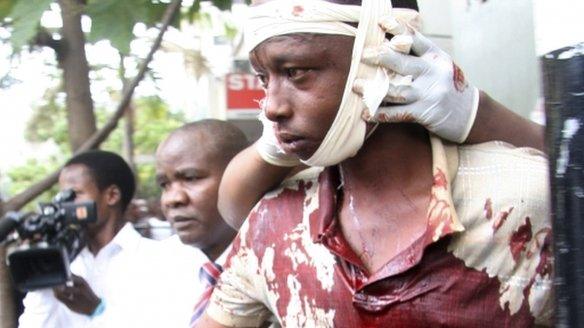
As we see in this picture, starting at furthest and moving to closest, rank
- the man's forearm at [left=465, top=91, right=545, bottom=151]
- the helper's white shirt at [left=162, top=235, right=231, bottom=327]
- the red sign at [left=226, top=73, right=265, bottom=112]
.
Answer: the red sign at [left=226, top=73, right=265, bottom=112], the helper's white shirt at [left=162, top=235, right=231, bottom=327], the man's forearm at [left=465, top=91, right=545, bottom=151]

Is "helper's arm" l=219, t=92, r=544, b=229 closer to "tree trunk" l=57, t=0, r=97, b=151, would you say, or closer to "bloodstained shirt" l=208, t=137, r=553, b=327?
"bloodstained shirt" l=208, t=137, r=553, b=327

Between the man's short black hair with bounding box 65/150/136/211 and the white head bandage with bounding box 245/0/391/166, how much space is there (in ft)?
7.66

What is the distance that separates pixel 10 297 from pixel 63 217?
116cm

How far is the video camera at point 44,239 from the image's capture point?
233 cm

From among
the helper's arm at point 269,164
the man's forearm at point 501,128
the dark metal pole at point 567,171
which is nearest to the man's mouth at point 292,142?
the helper's arm at point 269,164

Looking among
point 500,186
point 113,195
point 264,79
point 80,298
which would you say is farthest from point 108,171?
point 500,186

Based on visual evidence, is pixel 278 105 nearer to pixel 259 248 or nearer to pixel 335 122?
pixel 335 122

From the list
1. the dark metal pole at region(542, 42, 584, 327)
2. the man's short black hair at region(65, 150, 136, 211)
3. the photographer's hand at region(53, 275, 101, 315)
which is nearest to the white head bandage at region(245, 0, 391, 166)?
the dark metal pole at region(542, 42, 584, 327)

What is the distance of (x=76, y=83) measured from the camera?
11.8 ft

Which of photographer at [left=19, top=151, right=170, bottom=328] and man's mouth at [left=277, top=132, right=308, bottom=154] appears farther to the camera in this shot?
photographer at [left=19, top=151, right=170, bottom=328]

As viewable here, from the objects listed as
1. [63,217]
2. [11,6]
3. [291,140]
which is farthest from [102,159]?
[291,140]

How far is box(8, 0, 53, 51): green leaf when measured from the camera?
2689 millimetres

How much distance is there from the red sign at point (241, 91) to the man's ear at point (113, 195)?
13.8ft

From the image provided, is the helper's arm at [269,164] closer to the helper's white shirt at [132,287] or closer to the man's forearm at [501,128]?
the man's forearm at [501,128]
